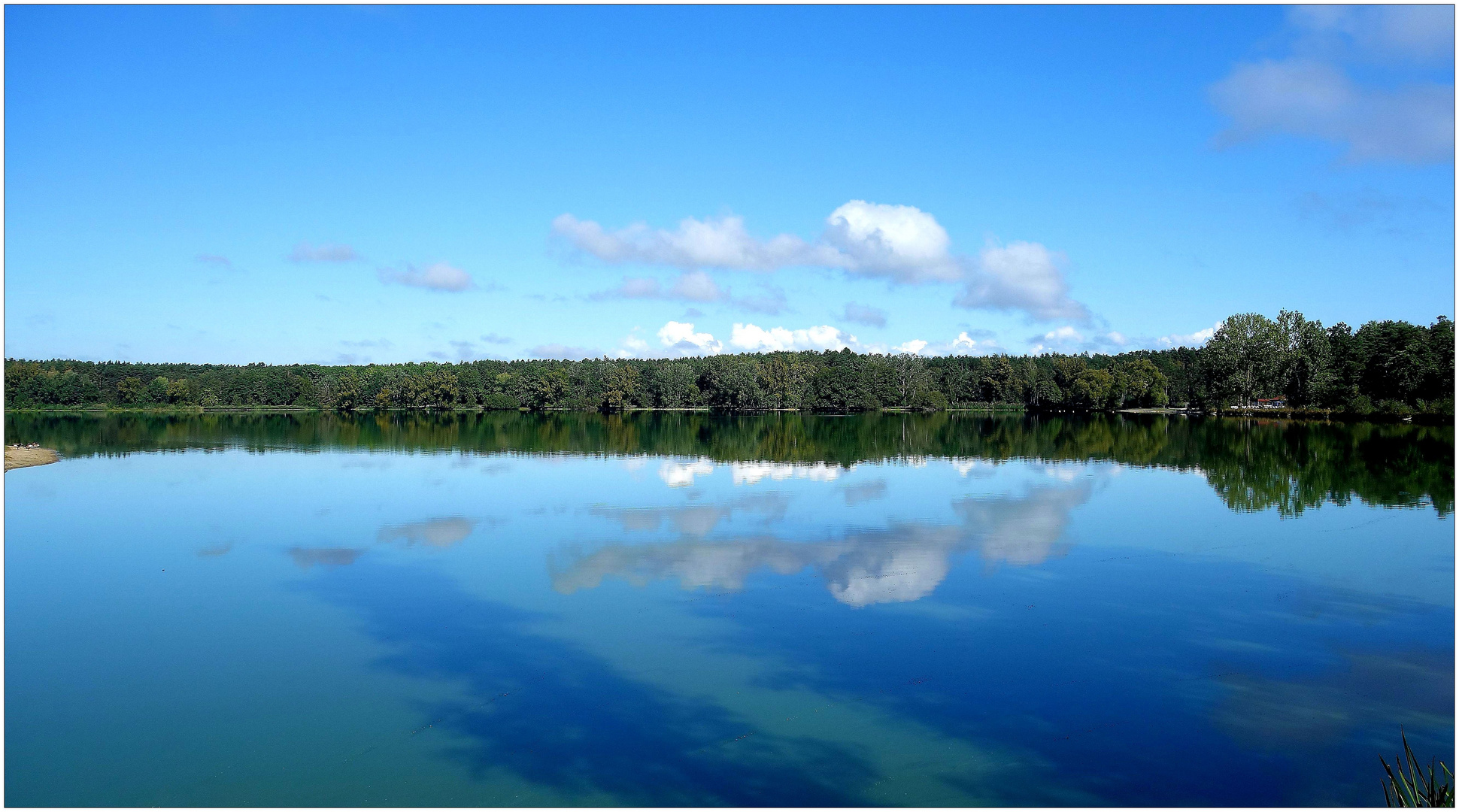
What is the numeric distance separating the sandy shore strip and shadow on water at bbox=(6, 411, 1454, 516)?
1.79m

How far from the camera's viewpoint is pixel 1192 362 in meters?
107

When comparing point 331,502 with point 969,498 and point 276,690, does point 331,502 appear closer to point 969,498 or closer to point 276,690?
point 276,690

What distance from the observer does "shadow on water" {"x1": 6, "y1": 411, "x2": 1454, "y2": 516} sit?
29.8 m

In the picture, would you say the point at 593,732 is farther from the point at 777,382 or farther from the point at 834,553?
the point at 777,382

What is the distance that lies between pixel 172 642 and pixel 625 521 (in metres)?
10.3

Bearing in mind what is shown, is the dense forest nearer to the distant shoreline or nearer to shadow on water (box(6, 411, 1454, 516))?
the distant shoreline

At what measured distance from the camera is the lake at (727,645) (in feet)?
28.2

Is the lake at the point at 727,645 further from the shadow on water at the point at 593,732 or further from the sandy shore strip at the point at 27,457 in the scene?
the sandy shore strip at the point at 27,457

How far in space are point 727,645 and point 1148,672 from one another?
5168mm

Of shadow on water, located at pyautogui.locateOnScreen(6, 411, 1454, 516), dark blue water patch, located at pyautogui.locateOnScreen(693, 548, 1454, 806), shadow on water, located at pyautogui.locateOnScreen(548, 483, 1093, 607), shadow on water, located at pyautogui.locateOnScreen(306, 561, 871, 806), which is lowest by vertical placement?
shadow on water, located at pyautogui.locateOnScreen(306, 561, 871, 806)

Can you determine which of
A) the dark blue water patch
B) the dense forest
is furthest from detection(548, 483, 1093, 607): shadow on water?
the dense forest

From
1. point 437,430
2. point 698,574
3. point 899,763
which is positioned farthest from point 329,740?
point 437,430

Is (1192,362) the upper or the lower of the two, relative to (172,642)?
upper

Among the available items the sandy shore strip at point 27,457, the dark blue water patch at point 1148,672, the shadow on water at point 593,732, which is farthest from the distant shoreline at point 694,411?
the shadow on water at point 593,732
